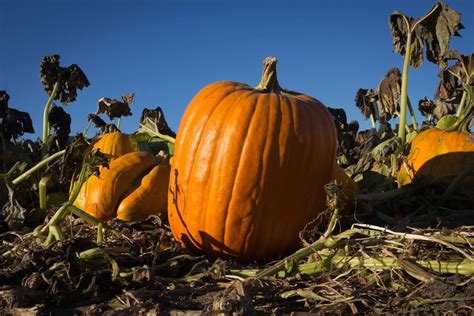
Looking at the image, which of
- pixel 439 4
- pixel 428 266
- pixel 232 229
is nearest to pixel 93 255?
pixel 232 229

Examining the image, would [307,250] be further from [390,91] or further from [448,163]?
[390,91]

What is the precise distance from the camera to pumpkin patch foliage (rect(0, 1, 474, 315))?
211 centimetres

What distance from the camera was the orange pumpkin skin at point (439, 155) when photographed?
12.8 ft

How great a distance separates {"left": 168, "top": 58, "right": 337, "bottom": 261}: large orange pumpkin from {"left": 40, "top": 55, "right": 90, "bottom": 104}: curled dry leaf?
2.43 metres

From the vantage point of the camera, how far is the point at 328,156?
2.86 meters

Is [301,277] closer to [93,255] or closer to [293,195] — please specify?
[293,195]

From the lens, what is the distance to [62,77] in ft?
16.3

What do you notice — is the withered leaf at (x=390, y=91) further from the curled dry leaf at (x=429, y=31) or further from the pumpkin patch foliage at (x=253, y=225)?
the pumpkin patch foliage at (x=253, y=225)

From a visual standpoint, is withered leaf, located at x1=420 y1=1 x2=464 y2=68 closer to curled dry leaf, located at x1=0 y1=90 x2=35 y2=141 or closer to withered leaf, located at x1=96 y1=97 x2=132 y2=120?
withered leaf, located at x1=96 y1=97 x2=132 y2=120

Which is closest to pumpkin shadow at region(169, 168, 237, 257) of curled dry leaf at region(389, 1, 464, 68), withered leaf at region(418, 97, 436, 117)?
curled dry leaf at region(389, 1, 464, 68)

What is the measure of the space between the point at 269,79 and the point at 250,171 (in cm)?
58

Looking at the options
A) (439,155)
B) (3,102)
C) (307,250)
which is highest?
(3,102)

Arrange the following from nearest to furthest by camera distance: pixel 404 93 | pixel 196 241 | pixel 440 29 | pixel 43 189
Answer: pixel 196 241 → pixel 43 189 → pixel 404 93 → pixel 440 29

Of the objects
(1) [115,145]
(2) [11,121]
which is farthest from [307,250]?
(2) [11,121]
